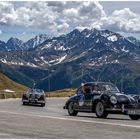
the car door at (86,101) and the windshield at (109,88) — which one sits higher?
the windshield at (109,88)

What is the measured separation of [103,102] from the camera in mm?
23797

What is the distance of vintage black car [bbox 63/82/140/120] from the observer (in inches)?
922

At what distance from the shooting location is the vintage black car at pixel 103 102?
76.8ft

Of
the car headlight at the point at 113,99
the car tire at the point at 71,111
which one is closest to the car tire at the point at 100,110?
the car headlight at the point at 113,99

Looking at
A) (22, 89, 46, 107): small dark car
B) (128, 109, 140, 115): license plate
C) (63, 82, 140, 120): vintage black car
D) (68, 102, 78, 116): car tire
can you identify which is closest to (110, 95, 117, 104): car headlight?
(63, 82, 140, 120): vintage black car

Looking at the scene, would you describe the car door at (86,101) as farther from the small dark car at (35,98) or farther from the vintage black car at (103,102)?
the small dark car at (35,98)

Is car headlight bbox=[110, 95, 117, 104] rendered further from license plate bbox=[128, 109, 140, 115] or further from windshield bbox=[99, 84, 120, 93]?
windshield bbox=[99, 84, 120, 93]

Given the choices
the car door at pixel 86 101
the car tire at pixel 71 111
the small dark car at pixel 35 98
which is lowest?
the car tire at pixel 71 111

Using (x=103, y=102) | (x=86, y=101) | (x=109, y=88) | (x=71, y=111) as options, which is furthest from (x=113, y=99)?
(x=71, y=111)

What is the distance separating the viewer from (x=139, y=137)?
46.1ft

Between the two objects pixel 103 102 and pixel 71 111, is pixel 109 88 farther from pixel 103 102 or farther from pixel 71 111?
pixel 71 111

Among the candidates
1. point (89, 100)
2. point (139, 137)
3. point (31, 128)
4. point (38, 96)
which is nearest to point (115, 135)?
point (139, 137)

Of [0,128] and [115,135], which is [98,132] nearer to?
[115,135]

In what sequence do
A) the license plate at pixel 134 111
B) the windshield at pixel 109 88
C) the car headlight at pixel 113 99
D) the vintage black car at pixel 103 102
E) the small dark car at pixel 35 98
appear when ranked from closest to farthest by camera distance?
1. the license plate at pixel 134 111
2. the vintage black car at pixel 103 102
3. the car headlight at pixel 113 99
4. the windshield at pixel 109 88
5. the small dark car at pixel 35 98
